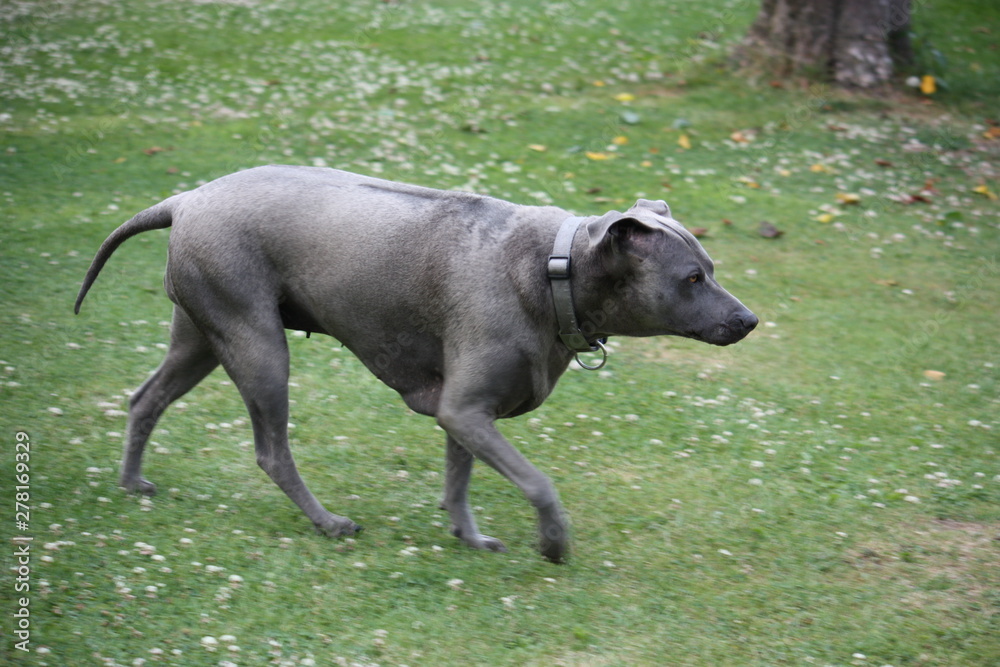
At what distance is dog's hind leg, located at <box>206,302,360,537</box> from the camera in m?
4.92

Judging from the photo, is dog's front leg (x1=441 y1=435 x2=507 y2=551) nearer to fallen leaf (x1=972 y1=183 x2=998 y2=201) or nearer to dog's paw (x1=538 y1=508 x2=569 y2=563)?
dog's paw (x1=538 y1=508 x2=569 y2=563)

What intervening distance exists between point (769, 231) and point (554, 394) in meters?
4.27

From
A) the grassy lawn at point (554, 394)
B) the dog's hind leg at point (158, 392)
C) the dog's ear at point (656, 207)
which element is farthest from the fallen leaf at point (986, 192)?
the dog's hind leg at point (158, 392)

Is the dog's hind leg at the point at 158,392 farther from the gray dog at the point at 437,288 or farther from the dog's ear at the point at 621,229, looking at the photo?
the dog's ear at the point at 621,229

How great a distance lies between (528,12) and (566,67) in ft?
8.72

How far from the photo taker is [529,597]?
483cm

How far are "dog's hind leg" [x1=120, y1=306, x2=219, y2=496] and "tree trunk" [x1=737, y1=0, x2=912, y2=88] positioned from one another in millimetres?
11484

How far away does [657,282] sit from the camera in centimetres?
463

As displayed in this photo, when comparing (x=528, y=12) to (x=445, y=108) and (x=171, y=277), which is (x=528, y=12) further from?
(x=171, y=277)

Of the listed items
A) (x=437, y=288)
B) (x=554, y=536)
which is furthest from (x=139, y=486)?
(x=554, y=536)

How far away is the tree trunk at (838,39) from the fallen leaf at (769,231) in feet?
15.3

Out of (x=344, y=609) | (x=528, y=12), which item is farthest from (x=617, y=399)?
(x=528, y=12)

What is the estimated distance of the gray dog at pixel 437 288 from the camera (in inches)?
184

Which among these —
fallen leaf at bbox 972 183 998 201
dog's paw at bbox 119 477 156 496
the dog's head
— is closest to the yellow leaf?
fallen leaf at bbox 972 183 998 201
